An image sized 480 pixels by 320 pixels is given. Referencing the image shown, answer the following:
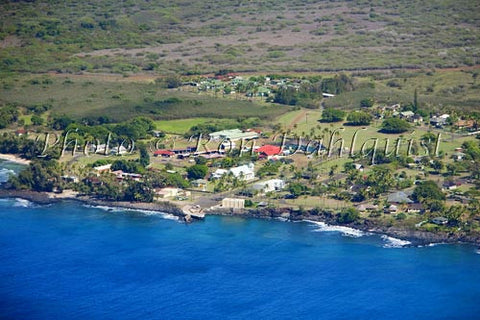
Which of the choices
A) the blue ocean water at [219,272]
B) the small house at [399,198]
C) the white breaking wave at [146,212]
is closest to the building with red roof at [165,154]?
the white breaking wave at [146,212]

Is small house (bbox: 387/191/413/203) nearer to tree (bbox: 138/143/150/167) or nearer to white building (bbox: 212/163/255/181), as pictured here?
white building (bbox: 212/163/255/181)

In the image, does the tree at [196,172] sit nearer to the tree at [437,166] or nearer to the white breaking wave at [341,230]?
the white breaking wave at [341,230]

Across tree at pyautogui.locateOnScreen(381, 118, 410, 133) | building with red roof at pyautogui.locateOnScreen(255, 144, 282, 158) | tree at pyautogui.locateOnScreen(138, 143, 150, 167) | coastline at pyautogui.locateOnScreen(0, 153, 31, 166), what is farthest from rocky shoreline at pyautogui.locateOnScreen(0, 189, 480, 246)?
tree at pyautogui.locateOnScreen(381, 118, 410, 133)

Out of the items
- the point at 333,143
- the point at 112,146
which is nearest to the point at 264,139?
the point at 333,143

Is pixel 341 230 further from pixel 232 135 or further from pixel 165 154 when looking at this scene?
pixel 232 135

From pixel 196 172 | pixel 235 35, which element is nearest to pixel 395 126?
pixel 196 172

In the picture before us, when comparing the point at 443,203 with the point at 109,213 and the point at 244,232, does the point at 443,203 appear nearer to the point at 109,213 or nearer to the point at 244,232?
the point at 244,232

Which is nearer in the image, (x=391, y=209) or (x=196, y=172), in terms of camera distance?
(x=391, y=209)
